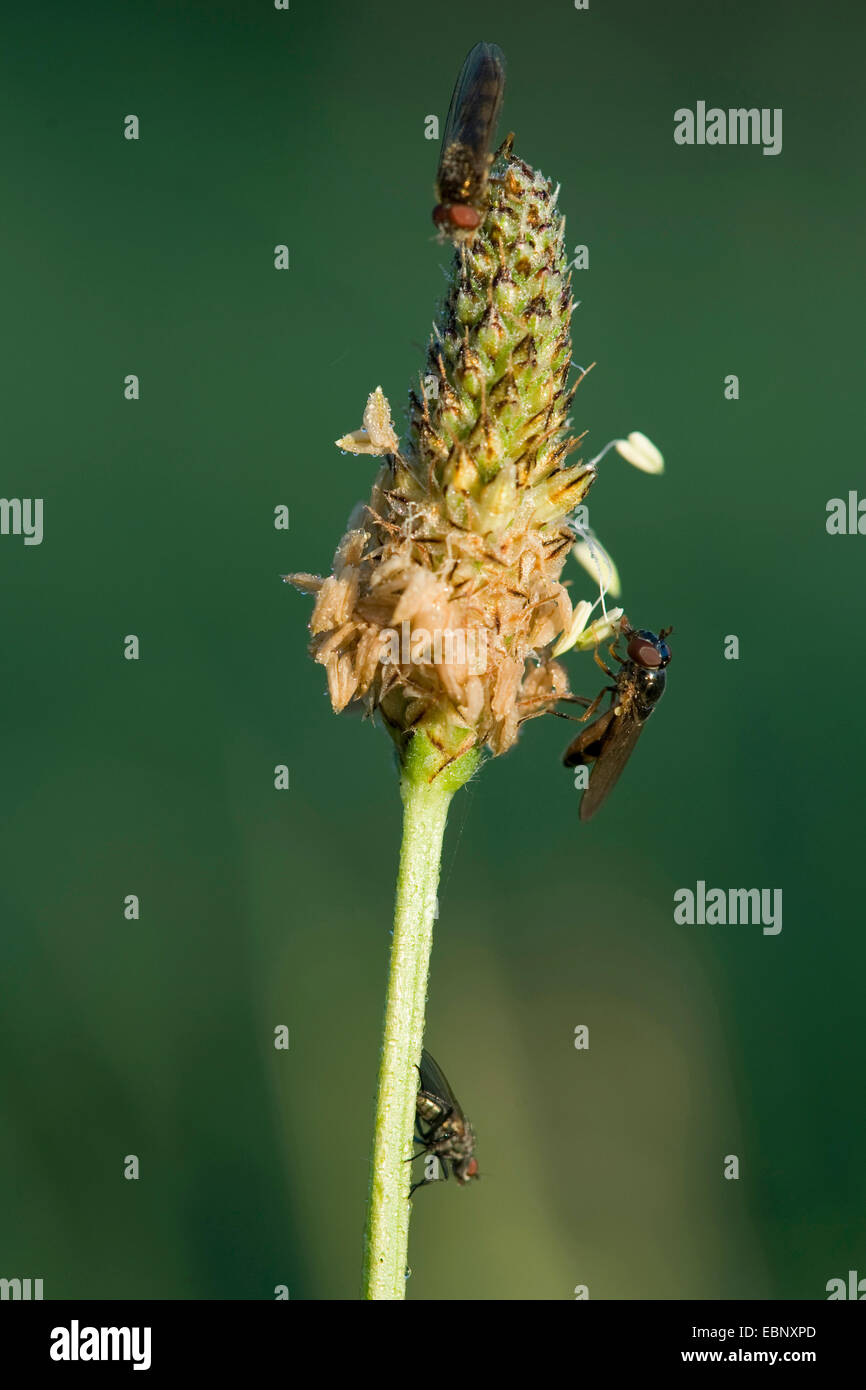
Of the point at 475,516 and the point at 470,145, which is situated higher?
the point at 470,145

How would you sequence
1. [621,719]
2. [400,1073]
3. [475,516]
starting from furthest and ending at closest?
1. [621,719]
2. [475,516]
3. [400,1073]

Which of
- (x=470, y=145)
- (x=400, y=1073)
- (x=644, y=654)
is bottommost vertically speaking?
(x=400, y=1073)

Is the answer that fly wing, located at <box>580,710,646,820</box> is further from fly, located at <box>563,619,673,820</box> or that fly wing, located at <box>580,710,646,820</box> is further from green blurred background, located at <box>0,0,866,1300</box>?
green blurred background, located at <box>0,0,866,1300</box>

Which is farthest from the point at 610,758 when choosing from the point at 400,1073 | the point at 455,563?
the point at 400,1073

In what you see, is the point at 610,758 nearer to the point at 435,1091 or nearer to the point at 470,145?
the point at 435,1091

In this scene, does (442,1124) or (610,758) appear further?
(442,1124)

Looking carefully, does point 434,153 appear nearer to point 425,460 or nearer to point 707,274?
point 707,274

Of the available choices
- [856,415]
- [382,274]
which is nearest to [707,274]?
[856,415]

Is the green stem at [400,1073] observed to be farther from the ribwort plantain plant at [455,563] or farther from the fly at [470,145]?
the fly at [470,145]
